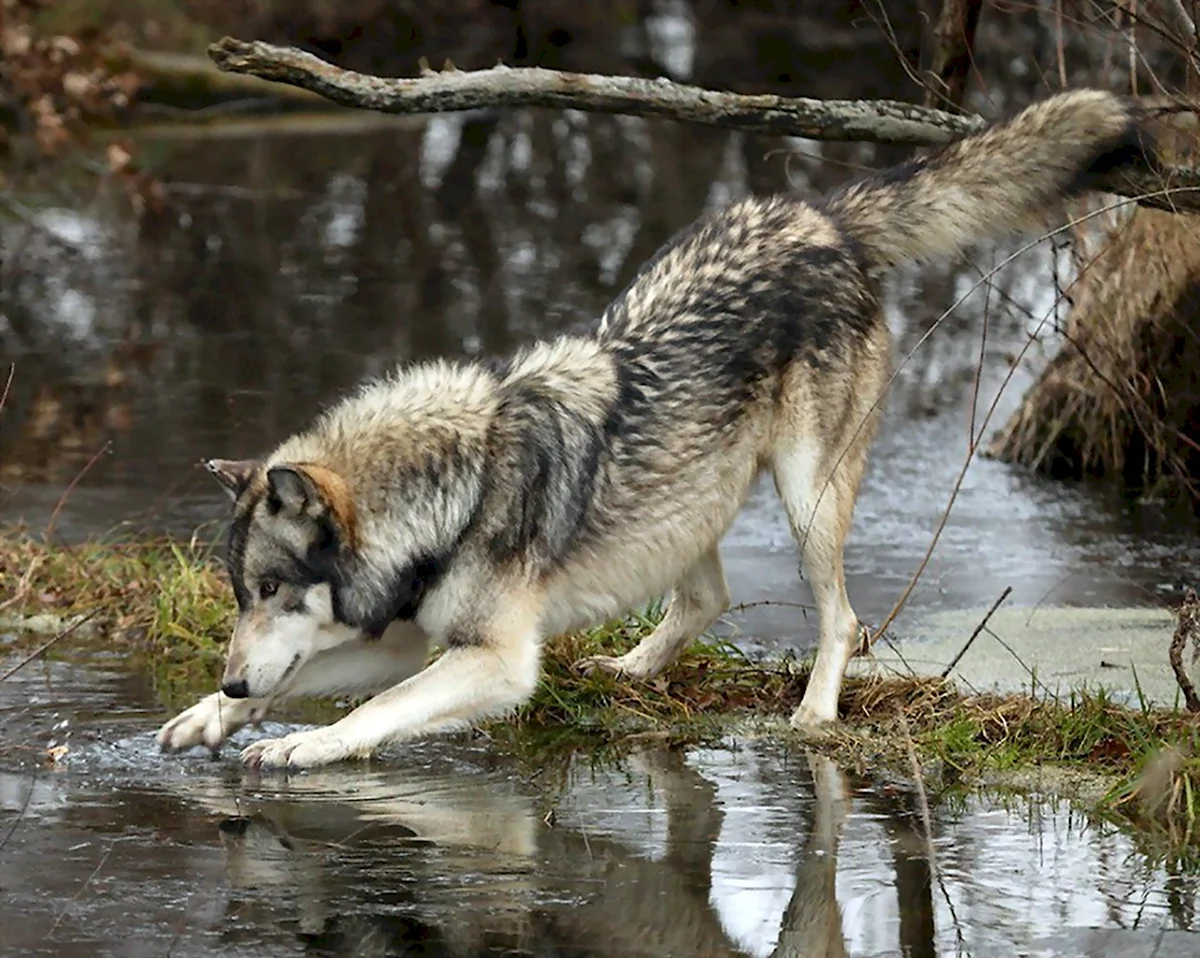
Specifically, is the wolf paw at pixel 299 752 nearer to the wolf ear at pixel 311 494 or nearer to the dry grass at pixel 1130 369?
the wolf ear at pixel 311 494

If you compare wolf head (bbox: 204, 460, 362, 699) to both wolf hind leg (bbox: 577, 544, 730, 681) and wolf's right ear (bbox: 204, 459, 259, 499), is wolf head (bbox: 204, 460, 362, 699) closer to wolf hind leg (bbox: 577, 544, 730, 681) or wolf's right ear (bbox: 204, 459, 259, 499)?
wolf's right ear (bbox: 204, 459, 259, 499)

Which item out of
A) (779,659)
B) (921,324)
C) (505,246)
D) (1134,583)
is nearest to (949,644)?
(779,659)

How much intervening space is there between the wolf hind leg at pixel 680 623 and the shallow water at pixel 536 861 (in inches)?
31.8

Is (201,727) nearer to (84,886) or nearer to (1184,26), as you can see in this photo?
(84,886)

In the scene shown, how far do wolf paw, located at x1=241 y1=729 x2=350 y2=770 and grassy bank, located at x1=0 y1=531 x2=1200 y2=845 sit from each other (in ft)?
2.58

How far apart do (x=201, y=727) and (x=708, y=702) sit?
6.33 ft

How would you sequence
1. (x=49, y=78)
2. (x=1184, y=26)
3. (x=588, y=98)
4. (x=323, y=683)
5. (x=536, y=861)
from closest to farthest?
(x=536, y=861) → (x=323, y=683) → (x=1184, y=26) → (x=588, y=98) → (x=49, y=78)

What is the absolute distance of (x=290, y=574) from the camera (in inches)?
260

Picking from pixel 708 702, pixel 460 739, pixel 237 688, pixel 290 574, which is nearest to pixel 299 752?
pixel 237 688

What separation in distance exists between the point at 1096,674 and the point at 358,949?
3.85 meters

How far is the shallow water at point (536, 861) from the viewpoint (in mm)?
5066

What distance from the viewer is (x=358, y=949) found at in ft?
16.2

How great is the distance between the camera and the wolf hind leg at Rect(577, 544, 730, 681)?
7.80 meters

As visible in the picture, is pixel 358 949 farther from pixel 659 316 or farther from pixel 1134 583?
pixel 1134 583
